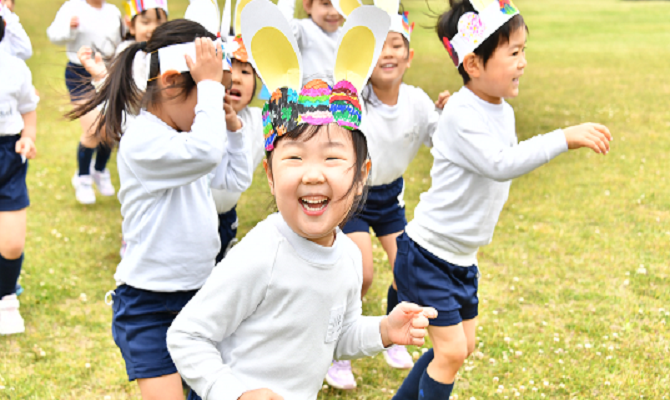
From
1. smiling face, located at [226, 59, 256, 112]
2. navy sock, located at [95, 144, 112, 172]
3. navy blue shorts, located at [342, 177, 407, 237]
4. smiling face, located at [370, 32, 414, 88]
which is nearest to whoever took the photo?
smiling face, located at [226, 59, 256, 112]

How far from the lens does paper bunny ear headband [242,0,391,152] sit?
2066 mm

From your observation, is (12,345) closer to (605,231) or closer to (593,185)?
(605,231)

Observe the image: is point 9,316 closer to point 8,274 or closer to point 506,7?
point 8,274

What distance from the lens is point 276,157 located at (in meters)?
2.09

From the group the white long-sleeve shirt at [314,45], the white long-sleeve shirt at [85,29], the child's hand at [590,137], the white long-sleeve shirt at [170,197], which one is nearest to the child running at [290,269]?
the white long-sleeve shirt at [170,197]

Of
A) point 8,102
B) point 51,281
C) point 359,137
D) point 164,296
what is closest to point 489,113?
point 359,137

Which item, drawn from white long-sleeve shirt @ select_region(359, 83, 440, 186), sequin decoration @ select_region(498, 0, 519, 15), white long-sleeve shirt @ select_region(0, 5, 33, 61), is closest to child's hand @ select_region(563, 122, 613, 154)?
sequin decoration @ select_region(498, 0, 519, 15)

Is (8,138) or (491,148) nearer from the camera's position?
(491,148)

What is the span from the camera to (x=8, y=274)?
174 inches

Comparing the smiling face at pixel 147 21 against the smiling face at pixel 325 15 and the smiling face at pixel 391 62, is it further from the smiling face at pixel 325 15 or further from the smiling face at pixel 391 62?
the smiling face at pixel 391 62

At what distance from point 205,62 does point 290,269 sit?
1073mm

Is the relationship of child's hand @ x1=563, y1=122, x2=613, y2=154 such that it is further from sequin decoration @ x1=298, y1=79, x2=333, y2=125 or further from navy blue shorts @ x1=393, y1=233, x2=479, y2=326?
sequin decoration @ x1=298, y1=79, x2=333, y2=125

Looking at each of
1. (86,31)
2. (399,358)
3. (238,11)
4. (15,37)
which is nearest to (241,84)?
(238,11)

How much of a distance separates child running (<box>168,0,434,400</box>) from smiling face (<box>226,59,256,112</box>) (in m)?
1.80
